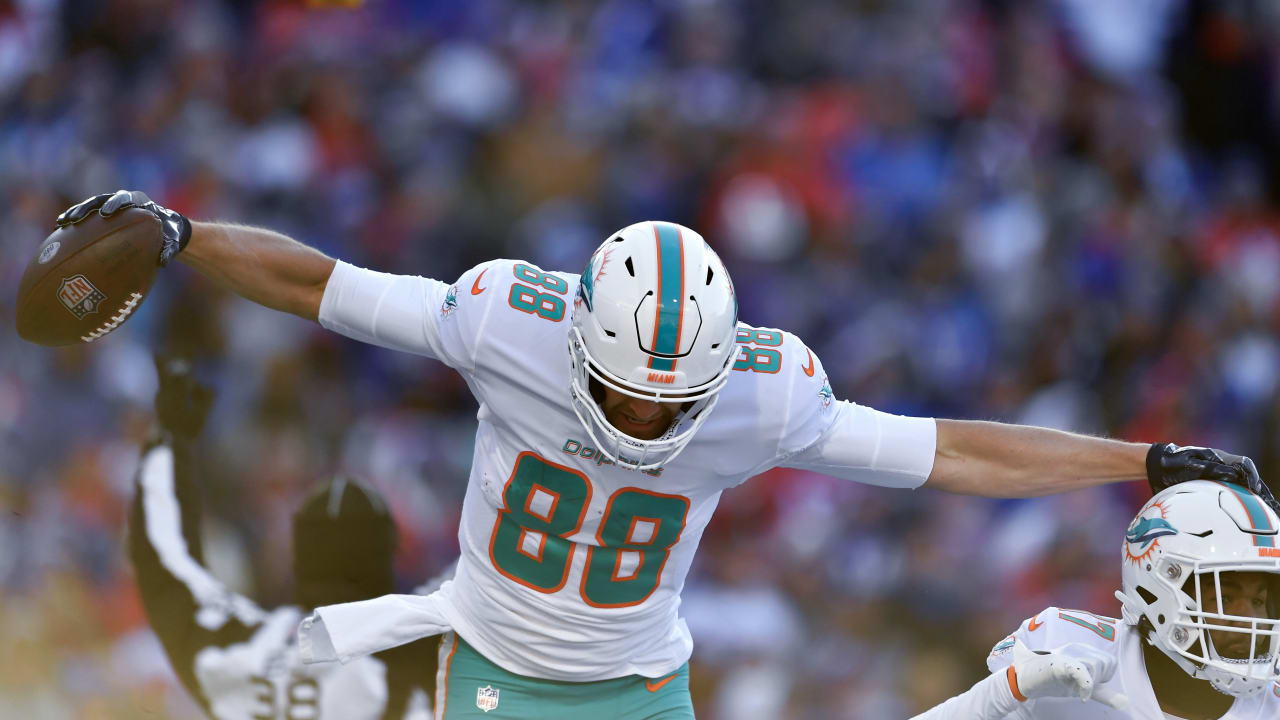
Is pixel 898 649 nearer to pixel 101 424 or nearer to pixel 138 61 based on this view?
pixel 101 424

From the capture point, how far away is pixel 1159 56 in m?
8.83

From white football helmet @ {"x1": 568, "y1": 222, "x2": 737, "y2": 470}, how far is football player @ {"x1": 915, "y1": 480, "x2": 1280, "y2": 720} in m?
0.93

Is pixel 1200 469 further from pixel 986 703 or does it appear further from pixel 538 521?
pixel 538 521

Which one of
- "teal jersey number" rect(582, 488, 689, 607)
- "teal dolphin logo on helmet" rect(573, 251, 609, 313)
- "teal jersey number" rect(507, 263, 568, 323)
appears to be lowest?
"teal jersey number" rect(582, 488, 689, 607)

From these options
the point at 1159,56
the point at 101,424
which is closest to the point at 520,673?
the point at 101,424

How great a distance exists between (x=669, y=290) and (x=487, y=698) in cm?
110

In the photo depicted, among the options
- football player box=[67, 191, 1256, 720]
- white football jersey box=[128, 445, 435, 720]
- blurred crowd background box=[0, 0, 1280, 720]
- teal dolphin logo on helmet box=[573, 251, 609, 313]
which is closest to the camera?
teal dolphin logo on helmet box=[573, 251, 609, 313]

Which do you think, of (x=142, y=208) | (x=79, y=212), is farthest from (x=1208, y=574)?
(x=79, y=212)

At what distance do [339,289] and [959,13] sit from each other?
20.2ft

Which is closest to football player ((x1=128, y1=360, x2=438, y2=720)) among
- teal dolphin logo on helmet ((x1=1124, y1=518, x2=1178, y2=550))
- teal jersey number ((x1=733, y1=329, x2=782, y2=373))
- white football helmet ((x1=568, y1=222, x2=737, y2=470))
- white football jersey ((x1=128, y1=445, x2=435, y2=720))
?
white football jersey ((x1=128, y1=445, x2=435, y2=720))

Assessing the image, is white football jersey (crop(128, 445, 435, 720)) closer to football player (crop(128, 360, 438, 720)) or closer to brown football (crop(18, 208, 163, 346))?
football player (crop(128, 360, 438, 720))

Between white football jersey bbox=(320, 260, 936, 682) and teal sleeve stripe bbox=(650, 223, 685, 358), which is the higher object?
teal sleeve stripe bbox=(650, 223, 685, 358)

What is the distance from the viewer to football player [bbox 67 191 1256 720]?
334 centimetres

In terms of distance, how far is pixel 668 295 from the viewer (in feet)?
10.3
